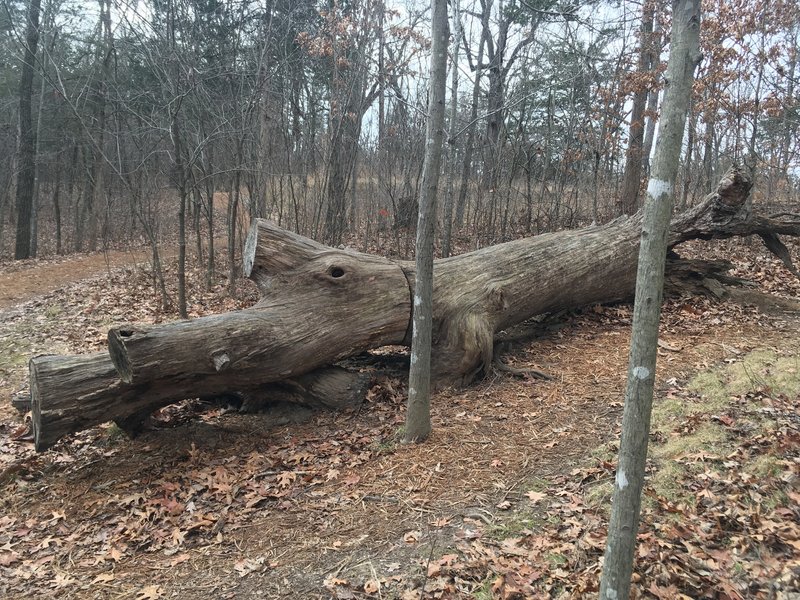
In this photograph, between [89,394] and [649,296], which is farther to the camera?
[89,394]

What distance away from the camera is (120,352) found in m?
4.79

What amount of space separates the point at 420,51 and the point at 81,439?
11.2 meters

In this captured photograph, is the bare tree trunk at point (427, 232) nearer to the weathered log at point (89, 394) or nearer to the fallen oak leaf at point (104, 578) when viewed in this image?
the weathered log at point (89, 394)

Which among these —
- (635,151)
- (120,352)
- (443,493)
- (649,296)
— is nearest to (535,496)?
(443,493)

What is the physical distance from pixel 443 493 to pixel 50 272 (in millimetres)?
14806

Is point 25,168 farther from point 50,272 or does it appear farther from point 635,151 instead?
point 635,151

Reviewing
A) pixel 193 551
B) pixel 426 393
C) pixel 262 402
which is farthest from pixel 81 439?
pixel 426 393

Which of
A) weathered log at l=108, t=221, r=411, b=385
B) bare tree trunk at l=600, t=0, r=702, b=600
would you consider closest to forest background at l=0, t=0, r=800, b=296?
weathered log at l=108, t=221, r=411, b=385

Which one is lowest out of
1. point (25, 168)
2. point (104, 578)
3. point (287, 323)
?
point (104, 578)

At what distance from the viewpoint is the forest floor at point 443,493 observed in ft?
10.5

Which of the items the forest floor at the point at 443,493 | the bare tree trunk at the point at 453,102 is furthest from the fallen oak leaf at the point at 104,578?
the bare tree trunk at the point at 453,102

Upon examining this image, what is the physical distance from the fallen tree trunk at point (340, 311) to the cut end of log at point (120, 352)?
0.01m

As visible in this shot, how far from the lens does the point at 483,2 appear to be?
17.5 metres

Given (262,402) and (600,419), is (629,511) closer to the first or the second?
(600,419)
